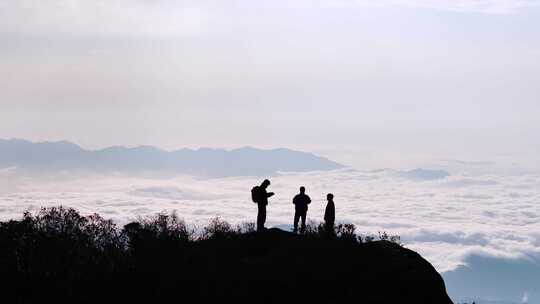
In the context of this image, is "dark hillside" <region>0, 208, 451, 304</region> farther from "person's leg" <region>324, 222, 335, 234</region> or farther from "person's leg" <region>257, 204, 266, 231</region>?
"person's leg" <region>257, 204, 266, 231</region>

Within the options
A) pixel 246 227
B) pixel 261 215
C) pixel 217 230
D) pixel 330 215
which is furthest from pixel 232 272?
pixel 246 227

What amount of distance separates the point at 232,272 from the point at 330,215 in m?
5.91

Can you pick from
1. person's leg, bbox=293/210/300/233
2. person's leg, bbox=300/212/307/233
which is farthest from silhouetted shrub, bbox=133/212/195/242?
person's leg, bbox=300/212/307/233

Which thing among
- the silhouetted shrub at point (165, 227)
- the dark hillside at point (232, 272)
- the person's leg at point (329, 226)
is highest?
the person's leg at point (329, 226)

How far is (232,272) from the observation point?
29906mm

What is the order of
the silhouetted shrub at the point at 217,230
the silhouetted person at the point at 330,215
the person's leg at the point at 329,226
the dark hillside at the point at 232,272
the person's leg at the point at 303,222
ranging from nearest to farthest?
the dark hillside at the point at 232,272 → the silhouetted person at the point at 330,215 → the person's leg at the point at 329,226 → the person's leg at the point at 303,222 → the silhouetted shrub at the point at 217,230

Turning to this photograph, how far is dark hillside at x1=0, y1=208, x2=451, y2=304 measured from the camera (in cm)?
2914

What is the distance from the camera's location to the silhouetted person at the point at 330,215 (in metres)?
33.1

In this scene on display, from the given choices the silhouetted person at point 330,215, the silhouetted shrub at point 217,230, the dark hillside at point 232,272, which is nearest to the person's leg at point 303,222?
the silhouetted person at point 330,215

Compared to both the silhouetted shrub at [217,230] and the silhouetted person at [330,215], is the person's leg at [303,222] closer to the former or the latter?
the silhouetted person at [330,215]

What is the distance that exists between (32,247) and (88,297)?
8.98 metres

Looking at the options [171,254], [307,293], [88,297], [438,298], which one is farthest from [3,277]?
[438,298]

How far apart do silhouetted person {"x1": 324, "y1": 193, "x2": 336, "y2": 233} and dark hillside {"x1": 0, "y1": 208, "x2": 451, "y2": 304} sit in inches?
21.2

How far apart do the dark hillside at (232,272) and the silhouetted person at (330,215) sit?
1.76 feet
